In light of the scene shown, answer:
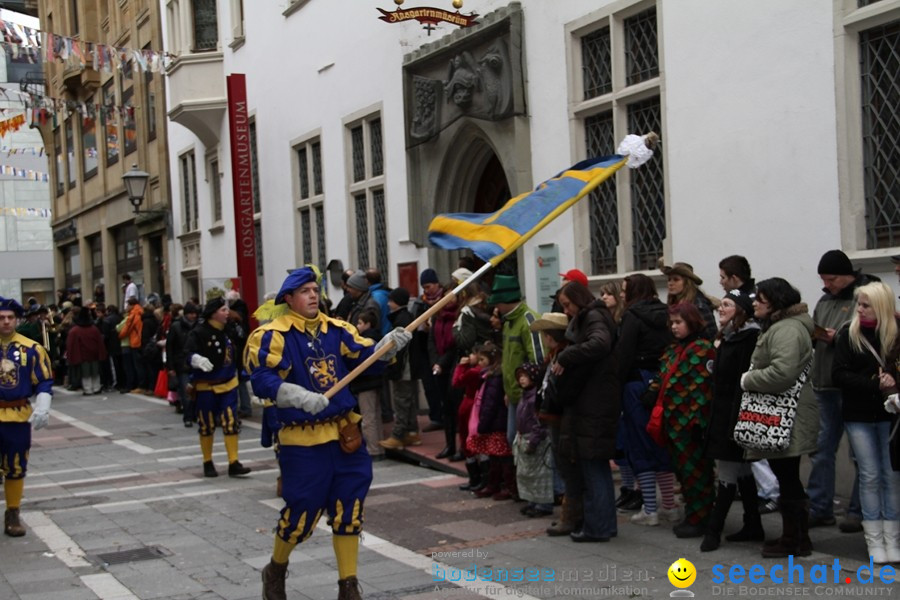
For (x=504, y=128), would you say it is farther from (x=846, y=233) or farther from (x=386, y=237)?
(x=846, y=233)

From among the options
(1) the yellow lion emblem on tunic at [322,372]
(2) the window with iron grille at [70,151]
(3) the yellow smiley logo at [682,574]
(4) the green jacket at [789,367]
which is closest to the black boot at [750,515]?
(4) the green jacket at [789,367]

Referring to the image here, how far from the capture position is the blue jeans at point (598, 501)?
7871mm

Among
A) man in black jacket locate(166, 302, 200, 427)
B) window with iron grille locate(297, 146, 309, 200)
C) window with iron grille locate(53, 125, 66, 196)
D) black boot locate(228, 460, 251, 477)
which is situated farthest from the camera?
window with iron grille locate(53, 125, 66, 196)

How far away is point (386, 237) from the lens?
17.6 meters

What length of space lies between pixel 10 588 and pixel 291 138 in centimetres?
1421

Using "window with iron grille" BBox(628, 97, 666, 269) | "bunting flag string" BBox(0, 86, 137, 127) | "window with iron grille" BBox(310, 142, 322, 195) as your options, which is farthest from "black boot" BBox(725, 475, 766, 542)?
"bunting flag string" BBox(0, 86, 137, 127)

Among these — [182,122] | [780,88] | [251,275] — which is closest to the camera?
[780,88]

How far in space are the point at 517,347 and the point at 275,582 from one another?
11.4 ft

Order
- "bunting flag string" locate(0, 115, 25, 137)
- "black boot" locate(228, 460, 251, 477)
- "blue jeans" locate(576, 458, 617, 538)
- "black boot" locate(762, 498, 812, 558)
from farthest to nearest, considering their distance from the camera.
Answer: "bunting flag string" locate(0, 115, 25, 137) < "black boot" locate(228, 460, 251, 477) < "blue jeans" locate(576, 458, 617, 538) < "black boot" locate(762, 498, 812, 558)

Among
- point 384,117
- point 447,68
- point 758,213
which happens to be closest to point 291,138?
point 384,117

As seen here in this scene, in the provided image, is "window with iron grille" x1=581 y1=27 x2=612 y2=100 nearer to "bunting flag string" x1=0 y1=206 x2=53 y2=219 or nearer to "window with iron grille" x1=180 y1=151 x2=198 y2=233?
"window with iron grille" x1=180 y1=151 x2=198 y2=233

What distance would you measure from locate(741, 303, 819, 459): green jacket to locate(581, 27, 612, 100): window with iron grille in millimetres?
5638

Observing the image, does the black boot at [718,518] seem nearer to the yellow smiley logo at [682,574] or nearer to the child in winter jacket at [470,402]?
the yellow smiley logo at [682,574]

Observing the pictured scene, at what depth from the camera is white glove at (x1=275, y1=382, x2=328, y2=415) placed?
627 centimetres
